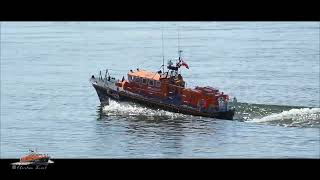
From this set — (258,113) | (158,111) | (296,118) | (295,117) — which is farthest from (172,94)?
(296,118)

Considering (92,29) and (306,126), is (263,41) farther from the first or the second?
(306,126)

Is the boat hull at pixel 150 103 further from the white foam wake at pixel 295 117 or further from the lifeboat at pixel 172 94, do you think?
the white foam wake at pixel 295 117

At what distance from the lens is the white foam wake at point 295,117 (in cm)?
5219

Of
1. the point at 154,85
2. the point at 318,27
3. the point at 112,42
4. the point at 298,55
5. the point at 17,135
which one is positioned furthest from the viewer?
the point at 318,27

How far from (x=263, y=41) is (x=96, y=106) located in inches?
1760

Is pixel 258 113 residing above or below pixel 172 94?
below

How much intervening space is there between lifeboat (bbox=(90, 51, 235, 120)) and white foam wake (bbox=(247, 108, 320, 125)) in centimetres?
252

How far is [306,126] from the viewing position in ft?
167

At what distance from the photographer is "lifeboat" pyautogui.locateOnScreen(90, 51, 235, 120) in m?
54.5

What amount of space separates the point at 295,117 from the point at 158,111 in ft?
30.0

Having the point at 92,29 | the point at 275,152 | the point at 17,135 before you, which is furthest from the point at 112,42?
the point at 275,152

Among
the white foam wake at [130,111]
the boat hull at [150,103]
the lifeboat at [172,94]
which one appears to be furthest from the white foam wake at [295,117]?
the white foam wake at [130,111]

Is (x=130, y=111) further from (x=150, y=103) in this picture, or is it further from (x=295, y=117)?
(x=295, y=117)

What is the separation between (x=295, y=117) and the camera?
53.1m
